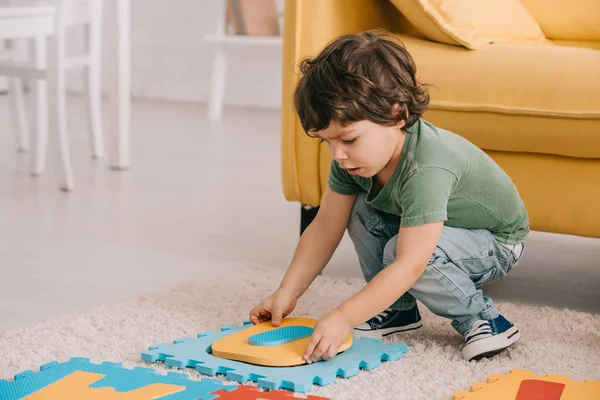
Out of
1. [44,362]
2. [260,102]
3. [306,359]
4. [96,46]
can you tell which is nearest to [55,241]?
[44,362]

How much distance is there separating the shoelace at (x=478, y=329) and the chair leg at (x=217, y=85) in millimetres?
2826

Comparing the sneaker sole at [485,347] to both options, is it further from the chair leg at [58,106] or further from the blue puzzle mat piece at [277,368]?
the chair leg at [58,106]

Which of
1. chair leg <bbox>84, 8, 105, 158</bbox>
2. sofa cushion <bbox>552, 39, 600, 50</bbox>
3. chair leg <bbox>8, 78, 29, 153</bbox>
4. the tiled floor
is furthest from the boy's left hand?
chair leg <bbox>8, 78, 29, 153</bbox>

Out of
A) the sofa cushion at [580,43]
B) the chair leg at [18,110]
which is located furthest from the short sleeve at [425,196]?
the chair leg at [18,110]

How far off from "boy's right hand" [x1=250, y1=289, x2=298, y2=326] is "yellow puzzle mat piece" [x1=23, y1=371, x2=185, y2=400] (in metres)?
0.27

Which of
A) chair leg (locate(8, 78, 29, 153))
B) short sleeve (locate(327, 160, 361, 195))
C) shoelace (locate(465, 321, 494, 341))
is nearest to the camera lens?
shoelace (locate(465, 321, 494, 341))

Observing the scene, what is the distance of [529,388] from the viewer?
1.14 m

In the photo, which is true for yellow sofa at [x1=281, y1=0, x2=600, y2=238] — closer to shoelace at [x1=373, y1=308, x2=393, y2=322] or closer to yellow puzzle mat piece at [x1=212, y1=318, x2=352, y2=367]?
shoelace at [x1=373, y1=308, x2=393, y2=322]

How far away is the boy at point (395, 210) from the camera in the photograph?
1198mm

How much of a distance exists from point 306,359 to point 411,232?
0.22 meters

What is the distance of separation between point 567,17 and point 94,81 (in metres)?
1.52

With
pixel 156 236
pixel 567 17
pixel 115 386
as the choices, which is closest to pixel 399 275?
pixel 115 386

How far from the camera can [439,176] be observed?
1.25 metres

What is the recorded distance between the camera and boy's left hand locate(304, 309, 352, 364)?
1.19m
